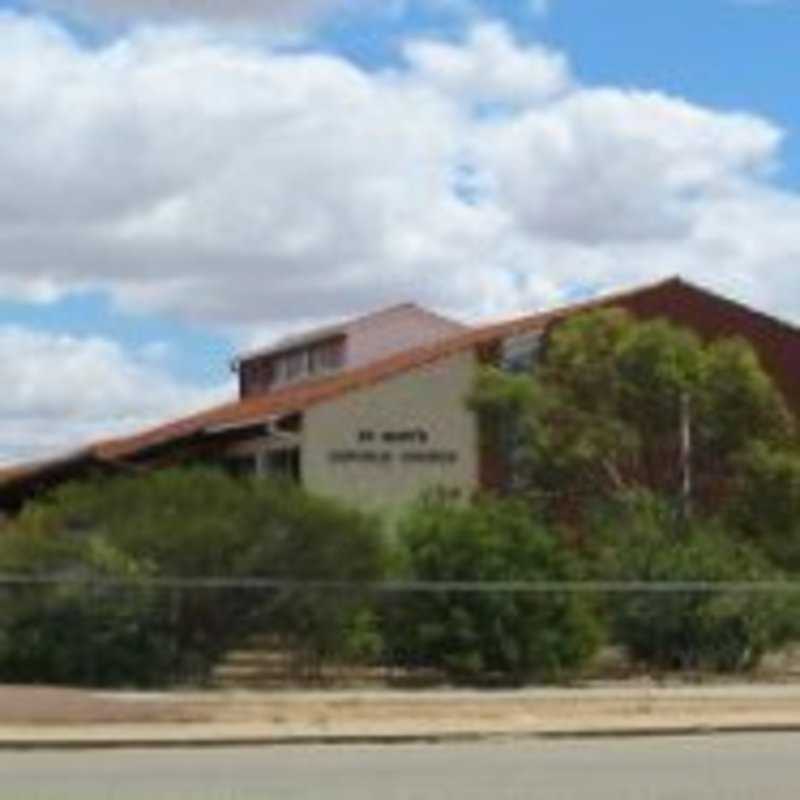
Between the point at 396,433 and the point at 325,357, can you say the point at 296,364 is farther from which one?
the point at 396,433

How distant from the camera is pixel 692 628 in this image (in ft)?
101

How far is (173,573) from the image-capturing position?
28.7 metres

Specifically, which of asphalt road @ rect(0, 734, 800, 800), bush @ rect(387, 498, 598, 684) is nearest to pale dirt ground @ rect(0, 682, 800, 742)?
bush @ rect(387, 498, 598, 684)

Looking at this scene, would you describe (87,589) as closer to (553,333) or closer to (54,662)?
(54,662)

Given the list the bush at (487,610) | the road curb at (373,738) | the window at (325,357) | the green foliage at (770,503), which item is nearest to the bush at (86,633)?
the bush at (487,610)

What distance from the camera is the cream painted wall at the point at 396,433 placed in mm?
41875

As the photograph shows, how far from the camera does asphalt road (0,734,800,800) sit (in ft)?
60.4

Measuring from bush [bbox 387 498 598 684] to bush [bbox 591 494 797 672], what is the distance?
910 millimetres

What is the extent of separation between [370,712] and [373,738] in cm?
199

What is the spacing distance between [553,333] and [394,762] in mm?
16032

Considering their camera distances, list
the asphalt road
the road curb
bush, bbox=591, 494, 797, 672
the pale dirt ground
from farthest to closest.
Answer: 1. bush, bbox=591, 494, 797, 672
2. the pale dirt ground
3. the road curb
4. the asphalt road

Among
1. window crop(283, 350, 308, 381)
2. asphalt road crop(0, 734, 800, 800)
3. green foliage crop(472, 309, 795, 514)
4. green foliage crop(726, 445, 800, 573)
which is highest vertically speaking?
window crop(283, 350, 308, 381)

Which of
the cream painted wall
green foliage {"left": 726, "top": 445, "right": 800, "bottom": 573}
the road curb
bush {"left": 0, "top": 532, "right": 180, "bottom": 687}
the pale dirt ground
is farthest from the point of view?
the cream painted wall

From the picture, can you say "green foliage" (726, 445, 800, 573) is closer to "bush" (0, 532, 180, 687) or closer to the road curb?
the road curb
